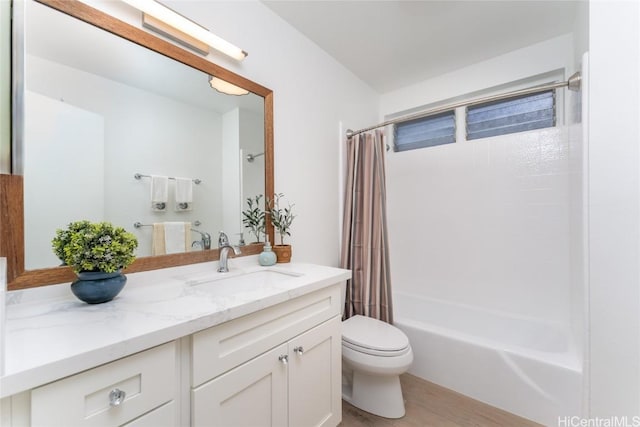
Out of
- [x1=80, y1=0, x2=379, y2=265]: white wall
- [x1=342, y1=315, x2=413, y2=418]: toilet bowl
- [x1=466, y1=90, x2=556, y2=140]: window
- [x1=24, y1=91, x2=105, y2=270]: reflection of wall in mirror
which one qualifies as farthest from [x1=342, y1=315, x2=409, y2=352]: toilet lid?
[x1=466, y1=90, x2=556, y2=140]: window

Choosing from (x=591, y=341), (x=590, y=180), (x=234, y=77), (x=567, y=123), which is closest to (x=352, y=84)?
(x=234, y=77)

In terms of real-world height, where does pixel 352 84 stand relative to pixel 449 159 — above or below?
above

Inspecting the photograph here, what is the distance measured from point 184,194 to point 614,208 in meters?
1.73

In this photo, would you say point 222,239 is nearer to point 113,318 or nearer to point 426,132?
point 113,318

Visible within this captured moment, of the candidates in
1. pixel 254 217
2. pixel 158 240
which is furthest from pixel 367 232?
pixel 158 240

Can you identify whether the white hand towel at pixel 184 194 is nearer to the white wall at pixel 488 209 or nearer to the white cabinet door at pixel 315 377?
the white cabinet door at pixel 315 377

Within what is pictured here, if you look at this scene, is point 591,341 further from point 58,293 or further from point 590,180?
point 58,293

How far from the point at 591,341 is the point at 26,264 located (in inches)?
77.7

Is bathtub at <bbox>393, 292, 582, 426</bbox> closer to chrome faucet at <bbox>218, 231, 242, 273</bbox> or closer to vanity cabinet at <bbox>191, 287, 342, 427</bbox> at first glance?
vanity cabinet at <bbox>191, 287, 342, 427</bbox>

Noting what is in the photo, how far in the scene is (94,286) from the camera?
2.73 feet

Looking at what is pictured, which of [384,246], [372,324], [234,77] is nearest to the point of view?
[234,77]

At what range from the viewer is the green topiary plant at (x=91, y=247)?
2.69 ft

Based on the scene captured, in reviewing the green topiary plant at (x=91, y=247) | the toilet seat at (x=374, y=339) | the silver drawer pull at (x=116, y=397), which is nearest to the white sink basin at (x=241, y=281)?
the green topiary plant at (x=91, y=247)

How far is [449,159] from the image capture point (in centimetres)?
244
